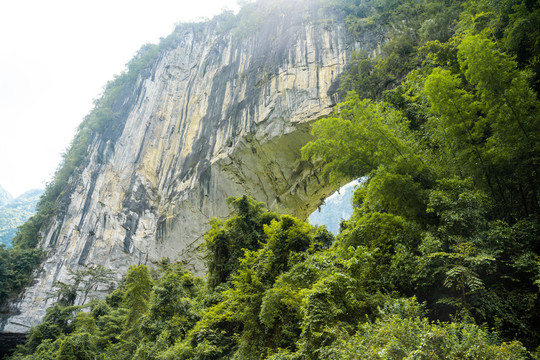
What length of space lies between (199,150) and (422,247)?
15.6 metres

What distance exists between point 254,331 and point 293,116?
9813 mm

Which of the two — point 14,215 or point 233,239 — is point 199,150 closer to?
point 233,239

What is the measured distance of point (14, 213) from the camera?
43250mm

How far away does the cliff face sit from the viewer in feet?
48.1

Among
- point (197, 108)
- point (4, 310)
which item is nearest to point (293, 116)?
point (197, 108)

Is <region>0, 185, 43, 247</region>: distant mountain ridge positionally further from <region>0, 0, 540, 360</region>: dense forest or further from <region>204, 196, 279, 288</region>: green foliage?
<region>0, 0, 540, 360</region>: dense forest

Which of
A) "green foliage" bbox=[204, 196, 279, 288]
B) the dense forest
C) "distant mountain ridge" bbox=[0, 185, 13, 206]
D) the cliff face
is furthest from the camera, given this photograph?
"distant mountain ridge" bbox=[0, 185, 13, 206]

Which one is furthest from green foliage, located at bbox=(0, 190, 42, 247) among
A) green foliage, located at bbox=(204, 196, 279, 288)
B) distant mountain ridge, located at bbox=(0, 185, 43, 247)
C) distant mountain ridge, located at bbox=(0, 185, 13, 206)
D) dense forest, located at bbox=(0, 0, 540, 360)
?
dense forest, located at bbox=(0, 0, 540, 360)

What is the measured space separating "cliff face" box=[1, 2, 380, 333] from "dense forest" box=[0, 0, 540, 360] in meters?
5.28

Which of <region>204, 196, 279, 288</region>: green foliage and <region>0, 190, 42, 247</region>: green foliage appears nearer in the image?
<region>204, 196, 279, 288</region>: green foliage

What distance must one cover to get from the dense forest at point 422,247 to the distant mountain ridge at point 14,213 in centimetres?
3530

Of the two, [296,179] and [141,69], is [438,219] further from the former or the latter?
[141,69]

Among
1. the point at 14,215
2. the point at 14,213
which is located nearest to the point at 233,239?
the point at 14,215

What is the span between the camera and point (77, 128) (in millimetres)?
30703
